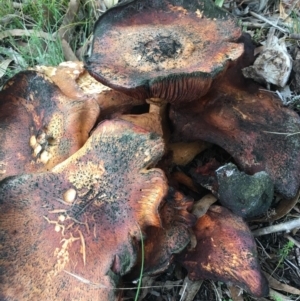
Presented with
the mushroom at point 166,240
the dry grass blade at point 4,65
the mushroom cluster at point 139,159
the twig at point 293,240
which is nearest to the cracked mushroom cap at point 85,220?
the mushroom cluster at point 139,159

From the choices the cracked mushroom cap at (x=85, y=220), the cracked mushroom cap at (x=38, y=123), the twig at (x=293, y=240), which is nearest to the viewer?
the cracked mushroom cap at (x=85, y=220)

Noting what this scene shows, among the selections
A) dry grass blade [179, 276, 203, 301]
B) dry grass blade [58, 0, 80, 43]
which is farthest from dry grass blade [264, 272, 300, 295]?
dry grass blade [58, 0, 80, 43]

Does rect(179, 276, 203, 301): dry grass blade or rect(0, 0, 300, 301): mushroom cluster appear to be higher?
rect(0, 0, 300, 301): mushroom cluster

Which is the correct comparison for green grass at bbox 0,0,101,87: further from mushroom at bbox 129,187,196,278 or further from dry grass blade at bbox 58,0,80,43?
mushroom at bbox 129,187,196,278

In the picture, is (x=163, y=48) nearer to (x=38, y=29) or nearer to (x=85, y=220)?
(x=85, y=220)

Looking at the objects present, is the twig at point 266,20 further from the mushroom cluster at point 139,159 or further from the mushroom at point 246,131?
the mushroom at point 246,131

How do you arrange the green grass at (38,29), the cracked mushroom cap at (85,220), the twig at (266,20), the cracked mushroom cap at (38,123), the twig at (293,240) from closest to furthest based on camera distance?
the cracked mushroom cap at (85,220) < the cracked mushroom cap at (38,123) < the twig at (293,240) < the twig at (266,20) < the green grass at (38,29)

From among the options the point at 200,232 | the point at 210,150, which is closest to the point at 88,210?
the point at 200,232
